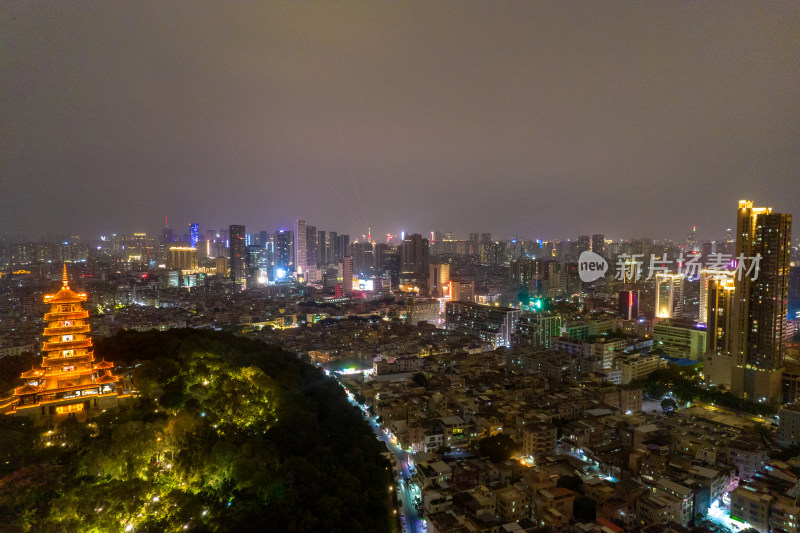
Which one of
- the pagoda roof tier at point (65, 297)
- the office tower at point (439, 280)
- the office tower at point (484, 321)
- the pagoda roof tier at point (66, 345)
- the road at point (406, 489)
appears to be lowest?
the road at point (406, 489)

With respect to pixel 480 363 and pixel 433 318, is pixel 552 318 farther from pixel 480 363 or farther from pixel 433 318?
pixel 433 318

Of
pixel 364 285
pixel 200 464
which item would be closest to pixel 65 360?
pixel 200 464

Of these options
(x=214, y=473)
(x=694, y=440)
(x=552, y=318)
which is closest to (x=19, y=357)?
(x=214, y=473)

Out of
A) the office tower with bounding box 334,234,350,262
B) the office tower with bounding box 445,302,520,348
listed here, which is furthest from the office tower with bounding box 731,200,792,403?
the office tower with bounding box 334,234,350,262

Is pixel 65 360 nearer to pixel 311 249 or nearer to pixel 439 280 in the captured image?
pixel 439 280

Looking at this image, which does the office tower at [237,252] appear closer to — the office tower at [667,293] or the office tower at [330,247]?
the office tower at [330,247]

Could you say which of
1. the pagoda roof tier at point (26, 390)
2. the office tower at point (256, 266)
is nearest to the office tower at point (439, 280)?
the office tower at point (256, 266)
